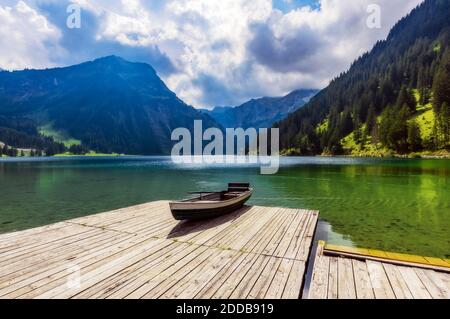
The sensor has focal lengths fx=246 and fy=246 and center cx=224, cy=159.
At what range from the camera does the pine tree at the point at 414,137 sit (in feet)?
371

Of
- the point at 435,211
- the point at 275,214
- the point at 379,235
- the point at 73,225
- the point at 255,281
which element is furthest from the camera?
the point at 435,211

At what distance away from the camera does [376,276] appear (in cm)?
763

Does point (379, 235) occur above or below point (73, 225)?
below

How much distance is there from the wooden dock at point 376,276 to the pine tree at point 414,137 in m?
132

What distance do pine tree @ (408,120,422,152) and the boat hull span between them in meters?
130

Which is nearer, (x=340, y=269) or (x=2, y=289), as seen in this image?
(x=2, y=289)

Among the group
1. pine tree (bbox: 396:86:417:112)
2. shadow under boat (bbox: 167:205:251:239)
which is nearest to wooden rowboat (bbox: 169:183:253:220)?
shadow under boat (bbox: 167:205:251:239)

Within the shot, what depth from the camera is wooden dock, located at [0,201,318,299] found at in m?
6.62

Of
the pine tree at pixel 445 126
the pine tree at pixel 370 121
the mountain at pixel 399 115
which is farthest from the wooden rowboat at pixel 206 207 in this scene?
the pine tree at pixel 370 121
